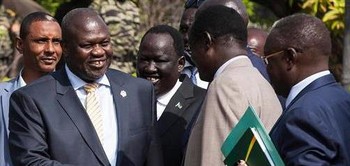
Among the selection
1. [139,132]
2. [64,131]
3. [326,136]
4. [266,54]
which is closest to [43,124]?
[64,131]

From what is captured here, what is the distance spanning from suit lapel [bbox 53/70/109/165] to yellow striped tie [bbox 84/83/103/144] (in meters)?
0.04

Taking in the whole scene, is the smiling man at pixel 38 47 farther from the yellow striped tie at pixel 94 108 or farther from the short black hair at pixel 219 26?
the short black hair at pixel 219 26

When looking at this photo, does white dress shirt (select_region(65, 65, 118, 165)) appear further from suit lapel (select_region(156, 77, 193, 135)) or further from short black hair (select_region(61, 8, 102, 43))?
suit lapel (select_region(156, 77, 193, 135))

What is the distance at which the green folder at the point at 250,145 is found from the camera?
15.5ft

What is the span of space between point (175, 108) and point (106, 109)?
29.1 inches

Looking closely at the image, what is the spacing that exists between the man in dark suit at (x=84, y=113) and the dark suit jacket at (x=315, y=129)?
4.01 feet

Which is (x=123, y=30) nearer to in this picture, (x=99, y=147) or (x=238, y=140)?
(x=99, y=147)

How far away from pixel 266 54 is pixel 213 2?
5.57 feet

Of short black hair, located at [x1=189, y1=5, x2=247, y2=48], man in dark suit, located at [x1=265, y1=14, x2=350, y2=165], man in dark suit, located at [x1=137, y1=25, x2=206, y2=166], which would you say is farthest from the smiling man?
man in dark suit, located at [x1=265, y1=14, x2=350, y2=165]

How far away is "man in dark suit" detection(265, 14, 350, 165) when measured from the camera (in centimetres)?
475

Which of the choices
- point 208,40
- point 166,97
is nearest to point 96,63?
point 208,40

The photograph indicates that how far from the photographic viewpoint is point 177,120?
6.62m

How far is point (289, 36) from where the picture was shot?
507 centimetres

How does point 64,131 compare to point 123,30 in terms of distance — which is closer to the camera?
point 64,131
